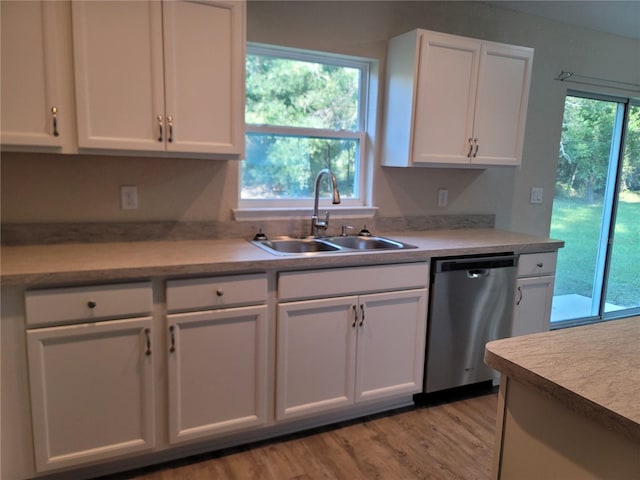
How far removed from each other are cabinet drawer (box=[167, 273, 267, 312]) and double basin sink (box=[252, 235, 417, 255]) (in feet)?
1.27

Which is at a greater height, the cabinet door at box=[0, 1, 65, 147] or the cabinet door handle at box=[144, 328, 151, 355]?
the cabinet door at box=[0, 1, 65, 147]

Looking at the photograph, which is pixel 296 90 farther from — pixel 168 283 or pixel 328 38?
pixel 168 283

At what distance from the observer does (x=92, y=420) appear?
1881mm

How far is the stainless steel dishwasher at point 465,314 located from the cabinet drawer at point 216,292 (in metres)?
0.98

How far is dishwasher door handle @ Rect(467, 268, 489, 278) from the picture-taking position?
260 centimetres

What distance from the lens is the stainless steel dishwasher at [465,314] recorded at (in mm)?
2539

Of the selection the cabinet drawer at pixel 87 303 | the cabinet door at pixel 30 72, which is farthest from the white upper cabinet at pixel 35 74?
the cabinet drawer at pixel 87 303

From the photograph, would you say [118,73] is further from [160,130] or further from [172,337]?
[172,337]

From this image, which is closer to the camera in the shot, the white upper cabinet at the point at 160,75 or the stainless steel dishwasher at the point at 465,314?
the white upper cabinet at the point at 160,75

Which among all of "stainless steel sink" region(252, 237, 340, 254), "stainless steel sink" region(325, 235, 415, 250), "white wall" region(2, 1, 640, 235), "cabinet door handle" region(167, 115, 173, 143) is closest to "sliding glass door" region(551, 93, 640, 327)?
"white wall" region(2, 1, 640, 235)

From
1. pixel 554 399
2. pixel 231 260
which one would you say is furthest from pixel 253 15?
pixel 554 399

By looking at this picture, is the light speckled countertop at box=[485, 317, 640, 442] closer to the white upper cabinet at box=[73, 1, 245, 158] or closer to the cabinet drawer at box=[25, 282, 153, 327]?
the cabinet drawer at box=[25, 282, 153, 327]

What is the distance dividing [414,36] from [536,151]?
1.47 meters

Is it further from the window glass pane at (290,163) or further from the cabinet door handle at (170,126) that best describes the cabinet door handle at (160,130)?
the window glass pane at (290,163)
